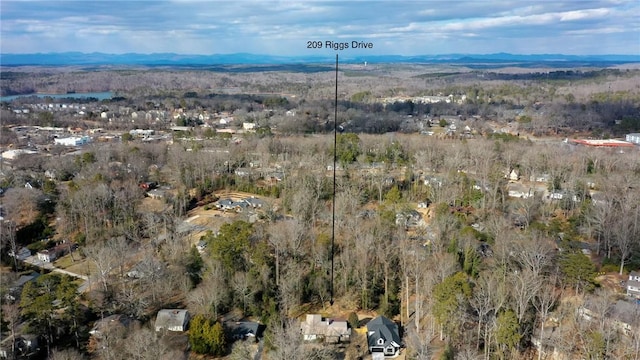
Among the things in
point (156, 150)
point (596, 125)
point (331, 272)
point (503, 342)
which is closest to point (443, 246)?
point (331, 272)

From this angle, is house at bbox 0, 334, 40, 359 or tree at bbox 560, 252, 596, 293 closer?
house at bbox 0, 334, 40, 359

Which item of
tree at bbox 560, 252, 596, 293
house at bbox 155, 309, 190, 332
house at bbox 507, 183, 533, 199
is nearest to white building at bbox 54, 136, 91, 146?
house at bbox 155, 309, 190, 332

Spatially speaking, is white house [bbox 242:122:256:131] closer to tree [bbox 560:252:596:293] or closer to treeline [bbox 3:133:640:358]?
treeline [bbox 3:133:640:358]

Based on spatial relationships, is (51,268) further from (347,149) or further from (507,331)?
(347,149)

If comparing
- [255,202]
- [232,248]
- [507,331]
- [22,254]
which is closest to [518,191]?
[255,202]

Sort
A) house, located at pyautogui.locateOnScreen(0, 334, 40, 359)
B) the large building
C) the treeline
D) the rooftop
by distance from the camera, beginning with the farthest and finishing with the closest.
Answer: the large building < the rooftop < the treeline < house, located at pyautogui.locateOnScreen(0, 334, 40, 359)

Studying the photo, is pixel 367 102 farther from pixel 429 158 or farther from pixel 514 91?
pixel 429 158
